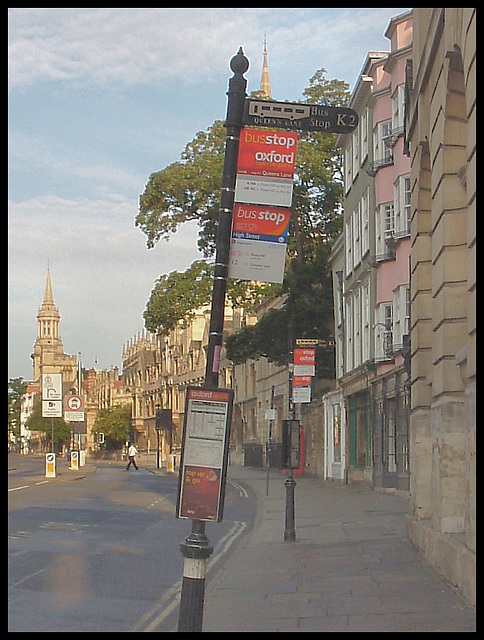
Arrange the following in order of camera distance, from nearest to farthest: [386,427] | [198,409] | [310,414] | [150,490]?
[198,409] → [386,427] → [150,490] → [310,414]

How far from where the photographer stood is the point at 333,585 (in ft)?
38.8

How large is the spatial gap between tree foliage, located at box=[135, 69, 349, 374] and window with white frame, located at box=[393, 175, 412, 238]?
13.9 m

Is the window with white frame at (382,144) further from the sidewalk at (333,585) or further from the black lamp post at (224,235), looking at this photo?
the black lamp post at (224,235)

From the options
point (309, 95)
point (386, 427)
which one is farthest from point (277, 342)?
point (386, 427)

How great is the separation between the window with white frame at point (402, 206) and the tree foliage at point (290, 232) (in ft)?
45.7

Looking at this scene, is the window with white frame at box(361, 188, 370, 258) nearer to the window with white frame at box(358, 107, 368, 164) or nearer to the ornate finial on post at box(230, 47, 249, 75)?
the window with white frame at box(358, 107, 368, 164)

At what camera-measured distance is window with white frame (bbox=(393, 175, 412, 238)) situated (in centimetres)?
2856

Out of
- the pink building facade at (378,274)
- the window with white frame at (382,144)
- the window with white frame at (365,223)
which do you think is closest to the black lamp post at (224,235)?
the pink building facade at (378,274)

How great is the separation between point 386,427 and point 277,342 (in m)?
15.3

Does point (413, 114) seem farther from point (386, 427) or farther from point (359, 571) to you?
point (386, 427)

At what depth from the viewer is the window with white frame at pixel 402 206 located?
1125 inches

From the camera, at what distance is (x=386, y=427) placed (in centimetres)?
3247

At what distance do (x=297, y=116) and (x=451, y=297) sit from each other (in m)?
4.70

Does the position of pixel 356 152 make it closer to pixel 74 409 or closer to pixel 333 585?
pixel 74 409
